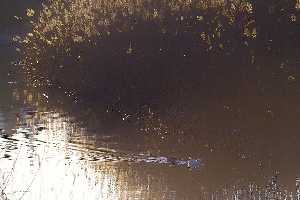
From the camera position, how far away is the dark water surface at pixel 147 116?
9.00 m

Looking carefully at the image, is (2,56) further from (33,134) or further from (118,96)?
→ (33,134)

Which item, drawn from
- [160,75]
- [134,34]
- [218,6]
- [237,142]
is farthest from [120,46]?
[237,142]

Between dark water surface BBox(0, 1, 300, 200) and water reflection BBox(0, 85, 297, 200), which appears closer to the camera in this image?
water reflection BBox(0, 85, 297, 200)

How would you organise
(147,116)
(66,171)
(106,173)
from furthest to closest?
(147,116) < (66,171) < (106,173)

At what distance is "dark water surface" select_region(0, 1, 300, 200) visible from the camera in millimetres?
9000

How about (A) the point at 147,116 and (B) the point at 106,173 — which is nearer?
(B) the point at 106,173

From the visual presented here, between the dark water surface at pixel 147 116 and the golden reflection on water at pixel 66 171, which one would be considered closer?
the golden reflection on water at pixel 66 171

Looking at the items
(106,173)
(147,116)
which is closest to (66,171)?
(106,173)

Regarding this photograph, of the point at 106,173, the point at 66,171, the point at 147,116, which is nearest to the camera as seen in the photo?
the point at 106,173

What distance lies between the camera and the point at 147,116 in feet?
45.5

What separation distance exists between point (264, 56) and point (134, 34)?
299 cm

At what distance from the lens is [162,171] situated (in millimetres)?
9555

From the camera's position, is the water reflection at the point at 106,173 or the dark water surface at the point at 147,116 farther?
the dark water surface at the point at 147,116

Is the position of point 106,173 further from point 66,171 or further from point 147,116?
point 147,116
